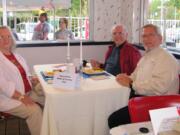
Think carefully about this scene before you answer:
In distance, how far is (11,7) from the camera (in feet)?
13.8

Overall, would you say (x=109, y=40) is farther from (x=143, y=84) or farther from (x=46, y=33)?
(x=143, y=84)

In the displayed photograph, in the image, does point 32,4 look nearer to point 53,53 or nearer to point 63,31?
point 63,31

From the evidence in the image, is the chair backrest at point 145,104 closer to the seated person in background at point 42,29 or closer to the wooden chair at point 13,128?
the wooden chair at point 13,128

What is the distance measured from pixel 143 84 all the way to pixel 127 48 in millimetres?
774

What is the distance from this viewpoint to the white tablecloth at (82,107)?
6.20ft

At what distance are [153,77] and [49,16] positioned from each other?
264 cm

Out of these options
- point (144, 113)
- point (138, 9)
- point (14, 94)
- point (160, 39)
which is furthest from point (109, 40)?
point (144, 113)

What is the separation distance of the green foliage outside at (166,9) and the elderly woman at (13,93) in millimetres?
2134

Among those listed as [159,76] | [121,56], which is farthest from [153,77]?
[121,56]

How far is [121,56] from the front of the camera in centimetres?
290

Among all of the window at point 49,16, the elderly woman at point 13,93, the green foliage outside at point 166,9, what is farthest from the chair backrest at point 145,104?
the window at point 49,16

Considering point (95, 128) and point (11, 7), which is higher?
point (11, 7)

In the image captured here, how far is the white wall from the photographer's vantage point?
4215 mm

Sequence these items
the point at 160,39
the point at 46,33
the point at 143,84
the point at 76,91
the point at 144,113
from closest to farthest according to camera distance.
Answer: the point at 144,113, the point at 76,91, the point at 143,84, the point at 160,39, the point at 46,33
